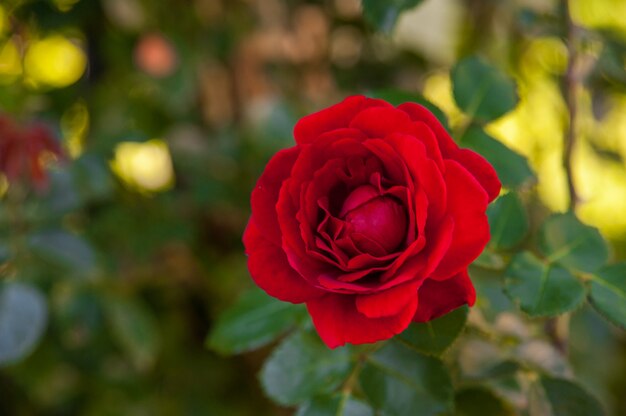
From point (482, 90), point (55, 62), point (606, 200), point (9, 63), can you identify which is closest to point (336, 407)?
point (482, 90)

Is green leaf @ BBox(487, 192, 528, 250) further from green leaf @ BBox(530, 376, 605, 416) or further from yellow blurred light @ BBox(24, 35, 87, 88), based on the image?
yellow blurred light @ BBox(24, 35, 87, 88)

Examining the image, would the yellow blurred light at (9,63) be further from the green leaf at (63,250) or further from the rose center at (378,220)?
the rose center at (378,220)

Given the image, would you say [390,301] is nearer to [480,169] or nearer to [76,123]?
[480,169]

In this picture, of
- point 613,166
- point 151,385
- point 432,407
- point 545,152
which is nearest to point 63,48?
point 151,385

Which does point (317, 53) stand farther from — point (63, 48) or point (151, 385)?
point (151, 385)

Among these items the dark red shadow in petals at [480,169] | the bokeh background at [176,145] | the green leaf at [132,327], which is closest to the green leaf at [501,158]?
the dark red shadow in petals at [480,169]

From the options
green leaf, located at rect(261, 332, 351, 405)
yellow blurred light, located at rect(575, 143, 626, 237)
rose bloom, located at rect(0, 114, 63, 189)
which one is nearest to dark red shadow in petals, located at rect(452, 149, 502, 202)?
green leaf, located at rect(261, 332, 351, 405)
